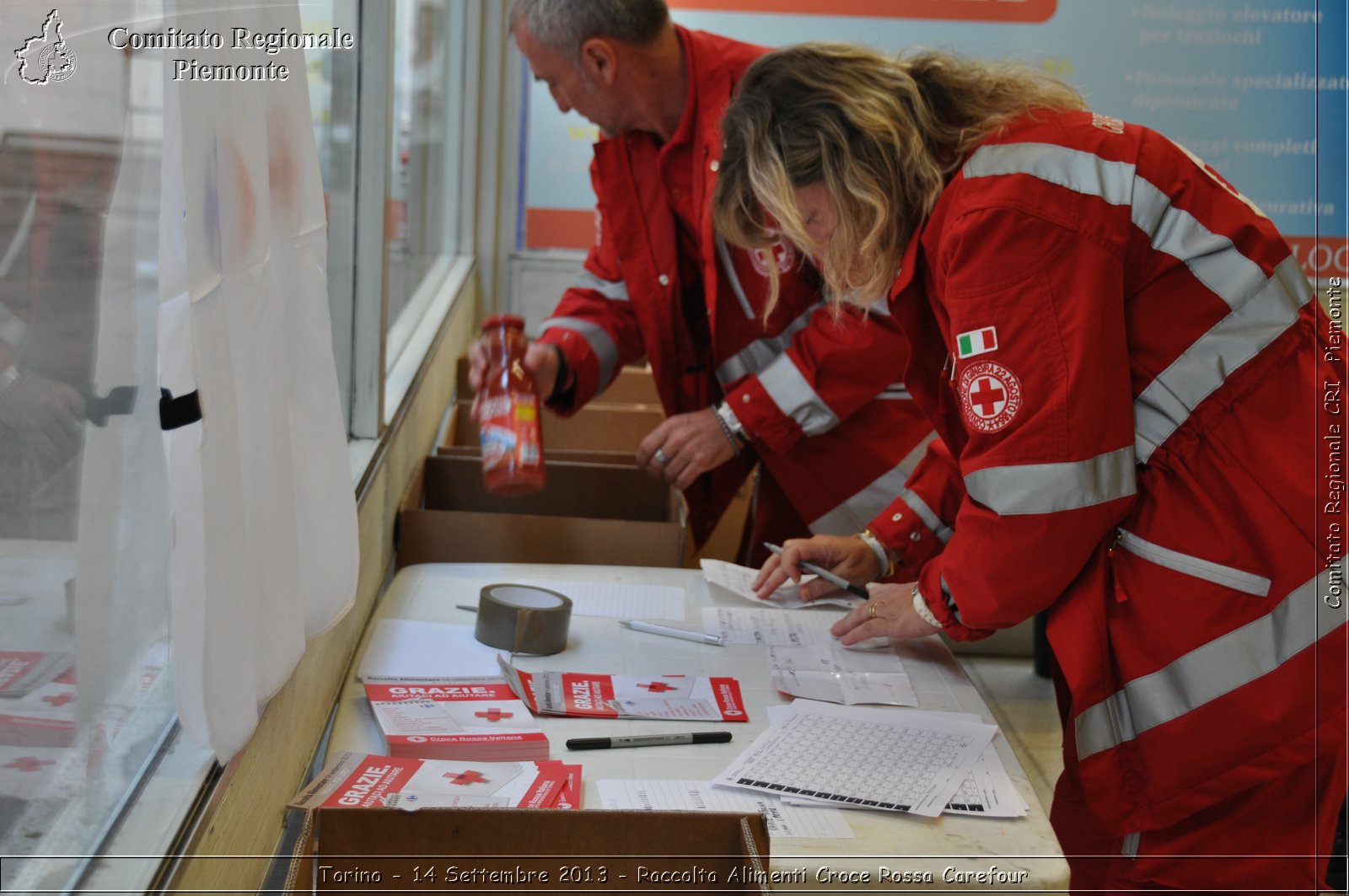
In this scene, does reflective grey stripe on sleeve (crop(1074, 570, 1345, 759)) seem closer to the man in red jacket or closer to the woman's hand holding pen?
the woman's hand holding pen

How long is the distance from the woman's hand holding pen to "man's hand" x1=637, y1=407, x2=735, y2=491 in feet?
1.59

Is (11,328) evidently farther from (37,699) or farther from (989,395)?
(989,395)

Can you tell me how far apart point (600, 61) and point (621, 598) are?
3.59 ft

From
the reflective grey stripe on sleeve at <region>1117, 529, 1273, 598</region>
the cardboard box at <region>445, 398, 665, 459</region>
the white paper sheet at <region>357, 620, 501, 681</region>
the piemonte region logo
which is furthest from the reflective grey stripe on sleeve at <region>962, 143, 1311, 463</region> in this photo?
the cardboard box at <region>445, 398, 665, 459</region>

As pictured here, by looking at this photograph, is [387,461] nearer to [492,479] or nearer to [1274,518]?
[492,479]

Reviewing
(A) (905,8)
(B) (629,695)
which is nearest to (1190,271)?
(B) (629,695)

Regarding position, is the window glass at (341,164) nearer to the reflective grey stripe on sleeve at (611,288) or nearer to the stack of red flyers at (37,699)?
the reflective grey stripe on sleeve at (611,288)

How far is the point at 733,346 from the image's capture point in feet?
8.24

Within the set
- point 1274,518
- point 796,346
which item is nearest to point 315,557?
point 1274,518

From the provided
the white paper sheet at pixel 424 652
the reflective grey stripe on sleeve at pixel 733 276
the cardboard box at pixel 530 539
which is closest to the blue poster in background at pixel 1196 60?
the reflective grey stripe on sleeve at pixel 733 276

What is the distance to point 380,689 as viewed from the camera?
150cm

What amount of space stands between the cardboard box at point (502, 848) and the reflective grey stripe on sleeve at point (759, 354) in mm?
1504

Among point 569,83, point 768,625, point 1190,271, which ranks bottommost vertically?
point 768,625

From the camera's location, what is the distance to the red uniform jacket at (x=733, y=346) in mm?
2369
